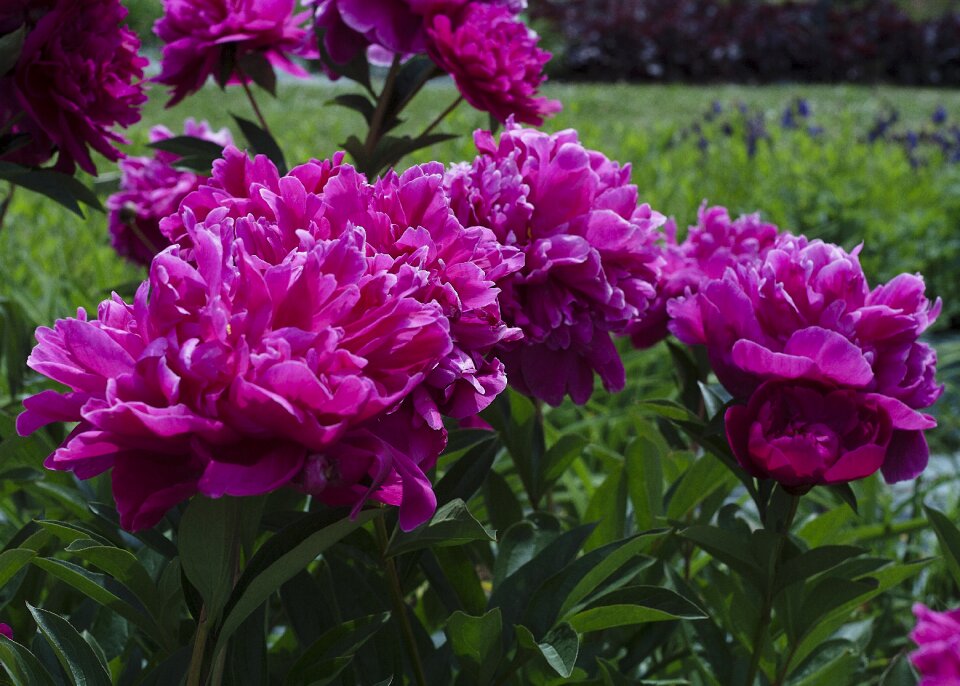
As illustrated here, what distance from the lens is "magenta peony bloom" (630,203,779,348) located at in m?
1.16

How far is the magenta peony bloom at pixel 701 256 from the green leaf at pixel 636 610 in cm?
29

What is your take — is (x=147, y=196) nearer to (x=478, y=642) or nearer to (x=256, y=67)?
(x=256, y=67)

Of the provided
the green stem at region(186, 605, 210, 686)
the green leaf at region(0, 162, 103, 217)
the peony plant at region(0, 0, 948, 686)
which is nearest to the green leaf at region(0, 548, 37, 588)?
the peony plant at region(0, 0, 948, 686)

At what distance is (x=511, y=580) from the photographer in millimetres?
1047

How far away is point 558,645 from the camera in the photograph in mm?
918

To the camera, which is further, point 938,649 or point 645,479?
point 645,479

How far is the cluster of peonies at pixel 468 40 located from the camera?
3.68ft

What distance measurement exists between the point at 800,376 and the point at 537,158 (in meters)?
0.31

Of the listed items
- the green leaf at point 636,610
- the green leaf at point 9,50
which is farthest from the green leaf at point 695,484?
the green leaf at point 9,50

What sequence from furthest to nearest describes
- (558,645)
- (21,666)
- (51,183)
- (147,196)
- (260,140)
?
(147,196), (260,140), (51,183), (558,645), (21,666)

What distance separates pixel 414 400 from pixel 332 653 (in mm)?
335

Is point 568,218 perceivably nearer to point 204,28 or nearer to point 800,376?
point 800,376

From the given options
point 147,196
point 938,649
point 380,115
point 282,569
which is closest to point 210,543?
point 282,569

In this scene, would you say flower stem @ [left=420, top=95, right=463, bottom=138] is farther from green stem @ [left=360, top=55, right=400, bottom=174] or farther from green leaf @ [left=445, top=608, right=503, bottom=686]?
green leaf @ [left=445, top=608, right=503, bottom=686]
